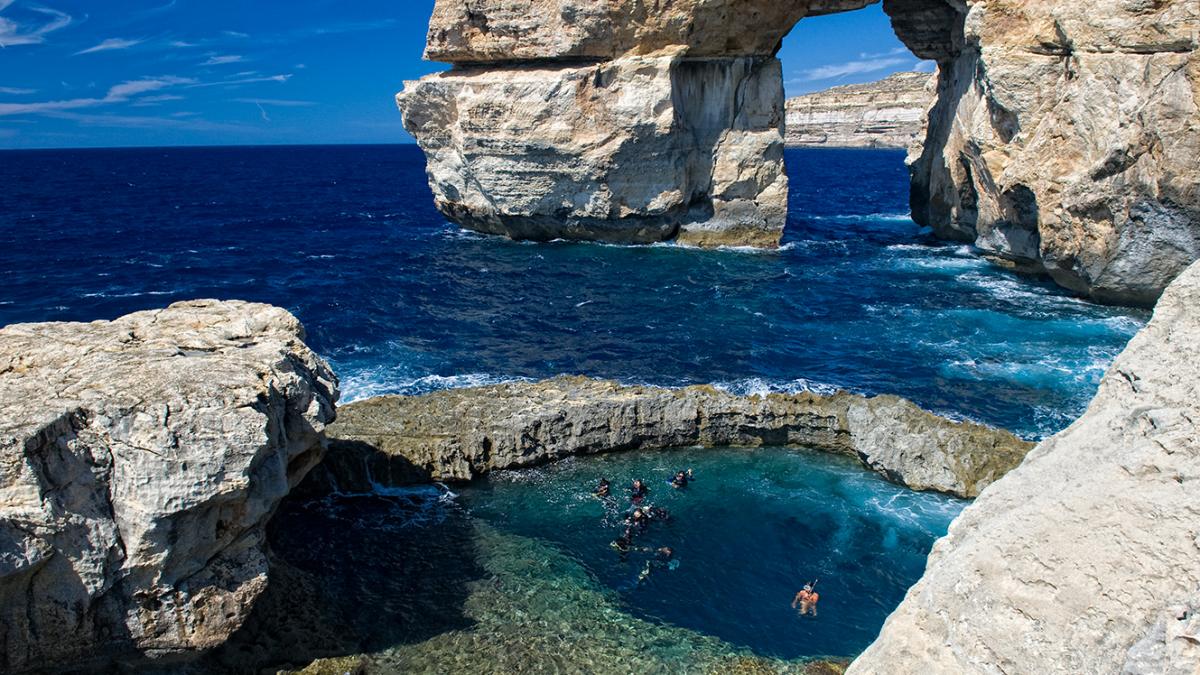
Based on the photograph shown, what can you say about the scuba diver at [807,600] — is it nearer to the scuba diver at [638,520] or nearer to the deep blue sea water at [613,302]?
the scuba diver at [638,520]

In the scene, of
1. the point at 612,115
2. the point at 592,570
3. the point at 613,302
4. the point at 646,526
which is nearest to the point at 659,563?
the point at 646,526

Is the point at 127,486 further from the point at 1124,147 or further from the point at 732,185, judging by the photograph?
the point at 732,185

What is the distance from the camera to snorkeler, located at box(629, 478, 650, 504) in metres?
20.9

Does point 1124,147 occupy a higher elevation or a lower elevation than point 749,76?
lower

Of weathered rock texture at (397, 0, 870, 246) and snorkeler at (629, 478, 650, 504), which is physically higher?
weathered rock texture at (397, 0, 870, 246)

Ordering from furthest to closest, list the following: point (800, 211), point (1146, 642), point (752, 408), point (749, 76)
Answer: point (800, 211) < point (749, 76) < point (752, 408) < point (1146, 642)

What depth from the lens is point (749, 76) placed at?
5228 centimetres

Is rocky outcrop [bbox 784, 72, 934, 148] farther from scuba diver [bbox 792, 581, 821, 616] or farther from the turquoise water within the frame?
scuba diver [bbox 792, 581, 821, 616]

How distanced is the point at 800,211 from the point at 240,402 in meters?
68.1

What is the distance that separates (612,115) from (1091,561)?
4473cm

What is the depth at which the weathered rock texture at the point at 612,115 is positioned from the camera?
47531 millimetres

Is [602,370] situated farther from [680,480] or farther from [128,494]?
[128,494]

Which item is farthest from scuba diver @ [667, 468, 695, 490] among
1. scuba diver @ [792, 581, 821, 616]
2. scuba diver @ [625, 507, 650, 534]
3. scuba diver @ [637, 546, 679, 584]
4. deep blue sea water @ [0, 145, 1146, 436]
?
deep blue sea water @ [0, 145, 1146, 436]

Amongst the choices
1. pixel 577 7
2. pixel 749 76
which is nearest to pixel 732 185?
pixel 749 76
